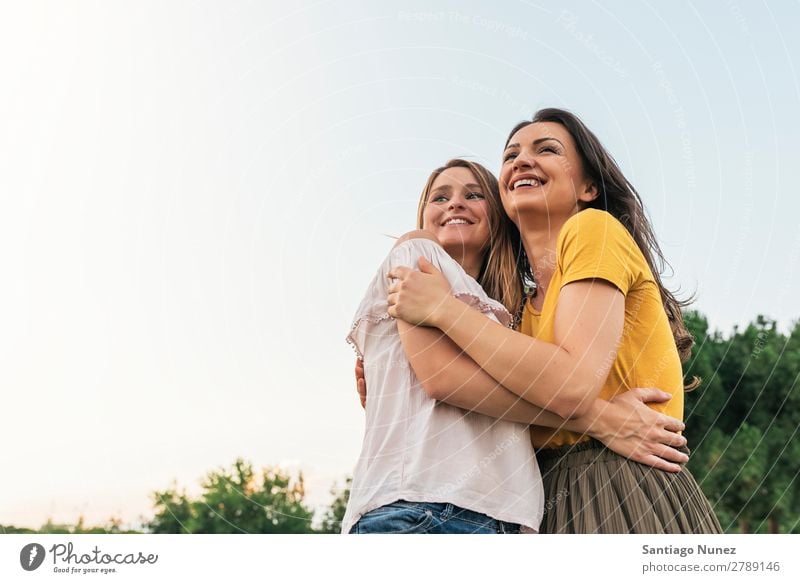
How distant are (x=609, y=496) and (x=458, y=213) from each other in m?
1.21

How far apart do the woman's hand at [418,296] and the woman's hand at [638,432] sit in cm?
63

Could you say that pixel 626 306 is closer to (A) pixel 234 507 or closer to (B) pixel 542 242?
(B) pixel 542 242

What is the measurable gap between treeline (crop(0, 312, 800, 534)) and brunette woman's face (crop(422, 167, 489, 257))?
7122 mm

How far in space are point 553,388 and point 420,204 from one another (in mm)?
1156

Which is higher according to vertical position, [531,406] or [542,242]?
[542,242]

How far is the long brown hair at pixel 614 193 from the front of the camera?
3.33m

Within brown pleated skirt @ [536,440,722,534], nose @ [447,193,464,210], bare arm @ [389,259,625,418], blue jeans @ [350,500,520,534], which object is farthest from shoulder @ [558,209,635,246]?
blue jeans @ [350,500,520,534]

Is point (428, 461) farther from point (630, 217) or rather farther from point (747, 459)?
point (747, 459)

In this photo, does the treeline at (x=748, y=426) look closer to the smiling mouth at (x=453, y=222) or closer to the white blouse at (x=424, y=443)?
the smiling mouth at (x=453, y=222)

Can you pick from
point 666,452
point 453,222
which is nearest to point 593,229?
point 453,222

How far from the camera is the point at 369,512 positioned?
8.32 feet

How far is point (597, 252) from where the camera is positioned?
2.79 m
